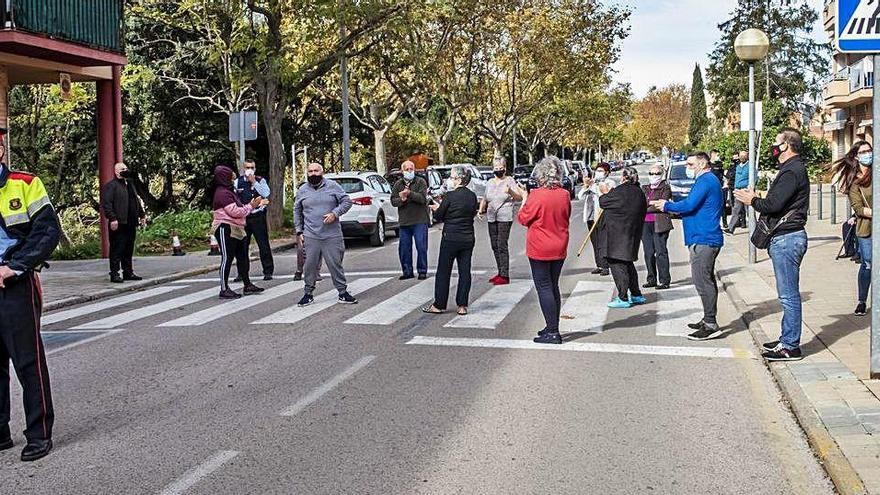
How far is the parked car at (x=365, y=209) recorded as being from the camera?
68.5 ft

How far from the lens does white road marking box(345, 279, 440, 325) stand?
10703 mm

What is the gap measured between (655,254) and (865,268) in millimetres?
3842

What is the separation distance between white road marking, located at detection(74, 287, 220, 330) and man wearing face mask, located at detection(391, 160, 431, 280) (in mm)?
2887

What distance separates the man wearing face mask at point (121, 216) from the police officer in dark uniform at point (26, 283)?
908 cm

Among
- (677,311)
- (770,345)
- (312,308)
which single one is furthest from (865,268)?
(312,308)

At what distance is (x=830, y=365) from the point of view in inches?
304

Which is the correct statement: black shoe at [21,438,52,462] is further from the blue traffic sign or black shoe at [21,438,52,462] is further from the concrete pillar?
the concrete pillar

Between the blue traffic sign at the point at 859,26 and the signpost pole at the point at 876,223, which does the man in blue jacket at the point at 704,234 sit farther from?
the blue traffic sign at the point at 859,26

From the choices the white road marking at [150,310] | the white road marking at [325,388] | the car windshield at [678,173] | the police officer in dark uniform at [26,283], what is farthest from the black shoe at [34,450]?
the car windshield at [678,173]

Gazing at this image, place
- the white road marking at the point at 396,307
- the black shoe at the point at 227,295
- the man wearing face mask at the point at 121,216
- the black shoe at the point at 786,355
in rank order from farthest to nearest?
the man wearing face mask at the point at 121,216
the black shoe at the point at 227,295
the white road marking at the point at 396,307
the black shoe at the point at 786,355

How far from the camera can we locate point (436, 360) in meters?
8.47

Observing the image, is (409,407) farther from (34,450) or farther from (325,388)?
(34,450)

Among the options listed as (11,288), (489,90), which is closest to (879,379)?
(11,288)

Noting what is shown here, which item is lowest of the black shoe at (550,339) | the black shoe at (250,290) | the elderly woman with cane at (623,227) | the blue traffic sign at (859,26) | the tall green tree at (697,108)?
the black shoe at (550,339)
